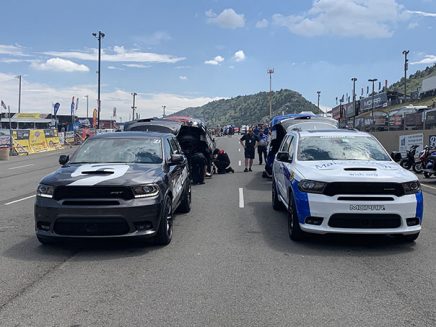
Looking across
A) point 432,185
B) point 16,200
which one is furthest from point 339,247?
point 432,185

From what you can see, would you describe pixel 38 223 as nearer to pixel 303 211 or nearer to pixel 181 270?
pixel 181 270

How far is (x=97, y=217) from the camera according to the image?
247 inches

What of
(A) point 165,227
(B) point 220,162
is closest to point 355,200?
(A) point 165,227

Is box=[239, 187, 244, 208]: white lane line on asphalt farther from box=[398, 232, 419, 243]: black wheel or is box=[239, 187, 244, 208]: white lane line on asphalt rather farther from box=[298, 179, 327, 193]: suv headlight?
box=[398, 232, 419, 243]: black wheel

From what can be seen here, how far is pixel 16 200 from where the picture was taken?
12109 mm

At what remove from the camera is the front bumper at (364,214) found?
6605mm

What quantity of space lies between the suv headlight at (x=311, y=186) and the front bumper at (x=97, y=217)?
2.11m

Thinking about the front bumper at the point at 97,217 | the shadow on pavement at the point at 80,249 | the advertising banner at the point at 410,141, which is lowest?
the shadow on pavement at the point at 80,249

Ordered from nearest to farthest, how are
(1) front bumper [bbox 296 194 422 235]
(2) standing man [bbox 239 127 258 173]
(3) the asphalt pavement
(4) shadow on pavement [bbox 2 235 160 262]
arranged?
(3) the asphalt pavement < (4) shadow on pavement [bbox 2 235 160 262] < (1) front bumper [bbox 296 194 422 235] < (2) standing man [bbox 239 127 258 173]

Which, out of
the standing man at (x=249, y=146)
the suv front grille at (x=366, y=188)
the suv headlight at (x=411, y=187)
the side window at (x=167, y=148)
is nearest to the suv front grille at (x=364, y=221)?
the suv front grille at (x=366, y=188)

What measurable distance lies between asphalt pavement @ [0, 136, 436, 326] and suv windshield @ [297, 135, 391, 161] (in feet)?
4.37

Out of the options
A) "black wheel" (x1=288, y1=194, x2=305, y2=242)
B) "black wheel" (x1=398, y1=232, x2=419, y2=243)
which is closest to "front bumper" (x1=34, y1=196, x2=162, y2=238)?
"black wheel" (x1=288, y1=194, x2=305, y2=242)

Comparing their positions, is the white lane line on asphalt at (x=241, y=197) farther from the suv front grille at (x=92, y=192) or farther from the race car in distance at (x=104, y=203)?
the suv front grille at (x=92, y=192)

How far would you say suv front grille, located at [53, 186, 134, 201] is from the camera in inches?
251
